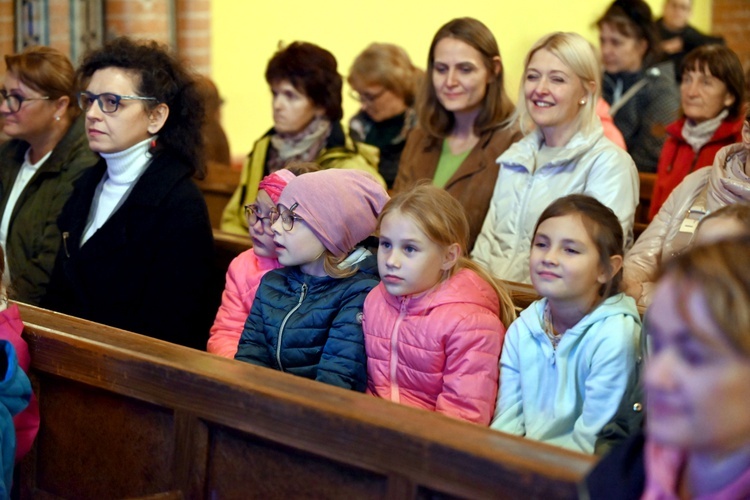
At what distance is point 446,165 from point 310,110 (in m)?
0.68

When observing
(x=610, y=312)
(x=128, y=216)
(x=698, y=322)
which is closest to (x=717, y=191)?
(x=610, y=312)

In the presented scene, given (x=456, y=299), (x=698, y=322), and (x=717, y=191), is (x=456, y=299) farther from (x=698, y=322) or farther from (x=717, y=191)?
(x=698, y=322)

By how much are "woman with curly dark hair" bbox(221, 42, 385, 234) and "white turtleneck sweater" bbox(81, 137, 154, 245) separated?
90cm

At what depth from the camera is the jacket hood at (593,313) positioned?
7.66 feet

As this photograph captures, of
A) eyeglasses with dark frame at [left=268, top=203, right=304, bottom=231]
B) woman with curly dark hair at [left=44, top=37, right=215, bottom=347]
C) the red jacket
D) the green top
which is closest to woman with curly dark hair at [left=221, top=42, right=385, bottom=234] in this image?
the green top

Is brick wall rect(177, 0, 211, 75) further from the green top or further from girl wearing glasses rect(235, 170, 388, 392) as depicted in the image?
girl wearing glasses rect(235, 170, 388, 392)

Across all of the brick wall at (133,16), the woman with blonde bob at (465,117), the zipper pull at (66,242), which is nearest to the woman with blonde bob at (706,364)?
the woman with blonde bob at (465,117)

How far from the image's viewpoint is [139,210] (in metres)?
3.20

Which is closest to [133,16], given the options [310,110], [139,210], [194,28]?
[194,28]

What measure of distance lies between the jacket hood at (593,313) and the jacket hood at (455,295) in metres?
0.15

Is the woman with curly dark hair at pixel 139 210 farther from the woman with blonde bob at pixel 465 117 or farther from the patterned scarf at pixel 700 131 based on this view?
the patterned scarf at pixel 700 131

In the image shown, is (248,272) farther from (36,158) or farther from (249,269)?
(36,158)

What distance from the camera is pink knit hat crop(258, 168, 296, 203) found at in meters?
2.89

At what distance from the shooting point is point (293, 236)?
2705 mm
